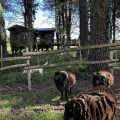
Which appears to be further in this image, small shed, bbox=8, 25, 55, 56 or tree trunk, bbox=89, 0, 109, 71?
small shed, bbox=8, 25, 55, 56

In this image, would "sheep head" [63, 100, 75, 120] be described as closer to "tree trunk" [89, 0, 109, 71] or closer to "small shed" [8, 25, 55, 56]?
"tree trunk" [89, 0, 109, 71]

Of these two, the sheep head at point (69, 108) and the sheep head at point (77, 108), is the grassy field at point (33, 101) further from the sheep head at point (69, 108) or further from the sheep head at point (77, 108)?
the sheep head at point (77, 108)

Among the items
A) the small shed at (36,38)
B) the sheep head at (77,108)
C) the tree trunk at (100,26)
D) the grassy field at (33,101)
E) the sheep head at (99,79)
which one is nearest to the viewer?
the sheep head at (77,108)

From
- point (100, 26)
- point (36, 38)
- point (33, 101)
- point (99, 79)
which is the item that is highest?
point (36, 38)

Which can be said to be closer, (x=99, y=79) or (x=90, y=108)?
(x=90, y=108)

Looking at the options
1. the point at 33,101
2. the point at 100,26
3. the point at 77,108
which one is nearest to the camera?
the point at 77,108

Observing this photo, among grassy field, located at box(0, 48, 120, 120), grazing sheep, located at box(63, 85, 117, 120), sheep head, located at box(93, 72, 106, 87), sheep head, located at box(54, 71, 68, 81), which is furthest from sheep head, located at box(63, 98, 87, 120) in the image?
sheep head, located at box(54, 71, 68, 81)

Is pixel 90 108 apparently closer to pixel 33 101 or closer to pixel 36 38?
pixel 33 101

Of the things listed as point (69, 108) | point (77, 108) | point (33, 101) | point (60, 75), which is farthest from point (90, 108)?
point (33, 101)

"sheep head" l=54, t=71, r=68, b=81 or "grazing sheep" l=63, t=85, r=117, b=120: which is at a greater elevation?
"sheep head" l=54, t=71, r=68, b=81

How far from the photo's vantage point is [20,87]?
6582mm

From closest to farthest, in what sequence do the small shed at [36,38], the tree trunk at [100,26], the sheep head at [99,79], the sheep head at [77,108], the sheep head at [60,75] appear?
the sheep head at [77,108] < the sheep head at [99,79] < the sheep head at [60,75] < the tree trunk at [100,26] < the small shed at [36,38]

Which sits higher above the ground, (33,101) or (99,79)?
(99,79)

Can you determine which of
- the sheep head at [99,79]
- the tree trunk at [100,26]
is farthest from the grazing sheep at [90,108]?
the tree trunk at [100,26]
